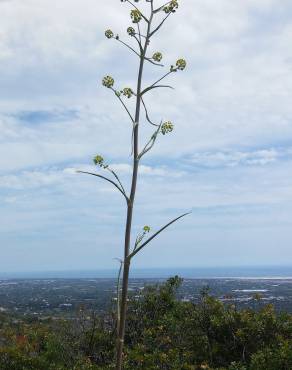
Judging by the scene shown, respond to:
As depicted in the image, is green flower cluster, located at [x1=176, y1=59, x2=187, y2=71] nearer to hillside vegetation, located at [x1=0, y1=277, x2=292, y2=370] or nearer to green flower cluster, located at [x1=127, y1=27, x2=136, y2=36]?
green flower cluster, located at [x1=127, y1=27, x2=136, y2=36]

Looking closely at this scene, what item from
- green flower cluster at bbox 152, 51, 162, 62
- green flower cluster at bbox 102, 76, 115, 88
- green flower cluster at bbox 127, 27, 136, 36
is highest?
green flower cluster at bbox 127, 27, 136, 36

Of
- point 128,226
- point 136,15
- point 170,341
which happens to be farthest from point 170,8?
point 170,341

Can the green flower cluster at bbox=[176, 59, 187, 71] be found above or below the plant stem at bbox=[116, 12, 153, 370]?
above

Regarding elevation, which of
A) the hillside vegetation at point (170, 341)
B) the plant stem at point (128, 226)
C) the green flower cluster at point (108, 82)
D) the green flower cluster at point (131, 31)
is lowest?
the hillside vegetation at point (170, 341)

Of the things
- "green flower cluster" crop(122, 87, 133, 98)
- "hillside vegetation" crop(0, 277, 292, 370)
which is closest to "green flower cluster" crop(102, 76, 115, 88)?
"green flower cluster" crop(122, 87, 133, 98)

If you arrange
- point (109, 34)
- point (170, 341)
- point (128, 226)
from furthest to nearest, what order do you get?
point (170, 341) → point (109, 34) → point (128, 226)

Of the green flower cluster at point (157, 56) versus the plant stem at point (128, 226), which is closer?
the plant stem at point (128, 226)

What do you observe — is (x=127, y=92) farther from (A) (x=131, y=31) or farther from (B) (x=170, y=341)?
(B) (x=170, y=341)

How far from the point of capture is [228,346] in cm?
1029

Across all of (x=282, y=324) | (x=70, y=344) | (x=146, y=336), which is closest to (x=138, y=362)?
(x=146, y=336)

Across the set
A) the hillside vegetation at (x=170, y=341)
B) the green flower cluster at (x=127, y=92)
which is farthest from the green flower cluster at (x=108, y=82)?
the hillside vegetation at (x=170, y=341)

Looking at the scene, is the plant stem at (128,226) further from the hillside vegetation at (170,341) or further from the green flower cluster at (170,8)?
the hillside vegetation at (170,341)

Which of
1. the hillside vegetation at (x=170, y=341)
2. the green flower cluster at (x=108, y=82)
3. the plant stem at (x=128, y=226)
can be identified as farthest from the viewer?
the hillside vegetation at (x=170, y=341)

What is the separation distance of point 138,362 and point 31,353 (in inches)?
94.2
